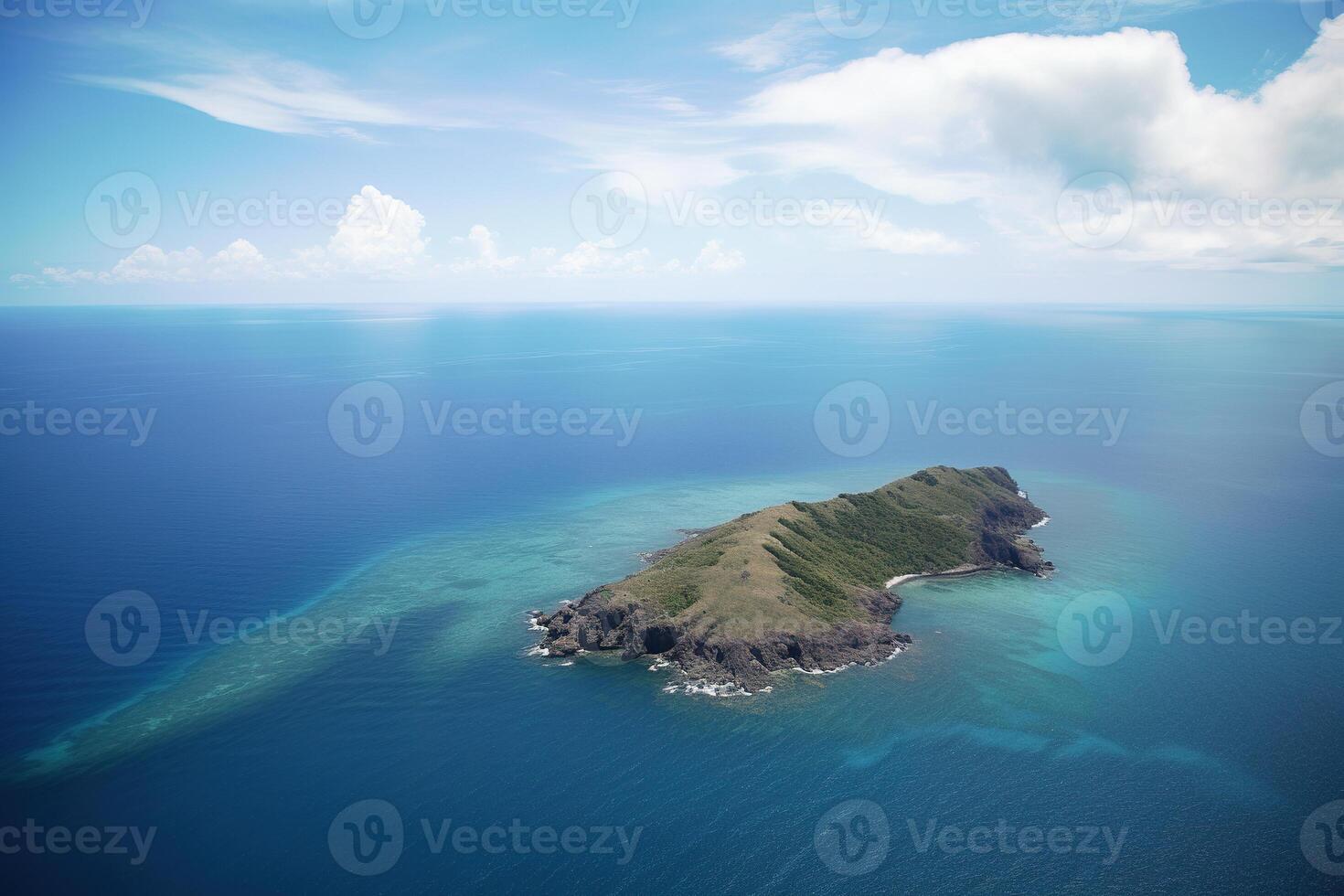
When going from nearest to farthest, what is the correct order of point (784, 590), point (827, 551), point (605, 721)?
point (605, 721) < point (784, 590) < point (827, 551)

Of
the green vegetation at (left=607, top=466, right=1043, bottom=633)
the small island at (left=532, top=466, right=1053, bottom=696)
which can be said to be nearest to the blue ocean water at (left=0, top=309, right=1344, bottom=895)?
the small island at (left=532, top=466, right=1053, bottom=696)

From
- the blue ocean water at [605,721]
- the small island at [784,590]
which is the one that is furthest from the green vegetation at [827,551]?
the blue ocean water at [605,721]

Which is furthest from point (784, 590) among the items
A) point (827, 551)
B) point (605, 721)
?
point (605, 721)

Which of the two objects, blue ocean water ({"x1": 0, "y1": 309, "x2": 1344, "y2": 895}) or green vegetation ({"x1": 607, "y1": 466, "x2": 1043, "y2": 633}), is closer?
blue ocean water ({"x1": 0, "y1": 309, "x2": 1344, "y2": 895})

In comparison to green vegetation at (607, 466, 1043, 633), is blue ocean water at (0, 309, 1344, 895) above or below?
below

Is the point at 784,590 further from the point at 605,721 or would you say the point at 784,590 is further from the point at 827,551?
the point at 605,721

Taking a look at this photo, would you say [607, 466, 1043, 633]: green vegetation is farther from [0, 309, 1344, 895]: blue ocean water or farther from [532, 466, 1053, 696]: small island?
[0, 309, 1344, 895]: blue ocean water

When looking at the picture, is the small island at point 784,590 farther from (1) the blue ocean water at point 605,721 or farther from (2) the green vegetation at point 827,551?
(1) the blue ocean water at point 605,721

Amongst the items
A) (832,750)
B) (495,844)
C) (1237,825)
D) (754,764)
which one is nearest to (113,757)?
(495,844)

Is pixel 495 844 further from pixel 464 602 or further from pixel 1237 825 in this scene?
pixel 1237 825
